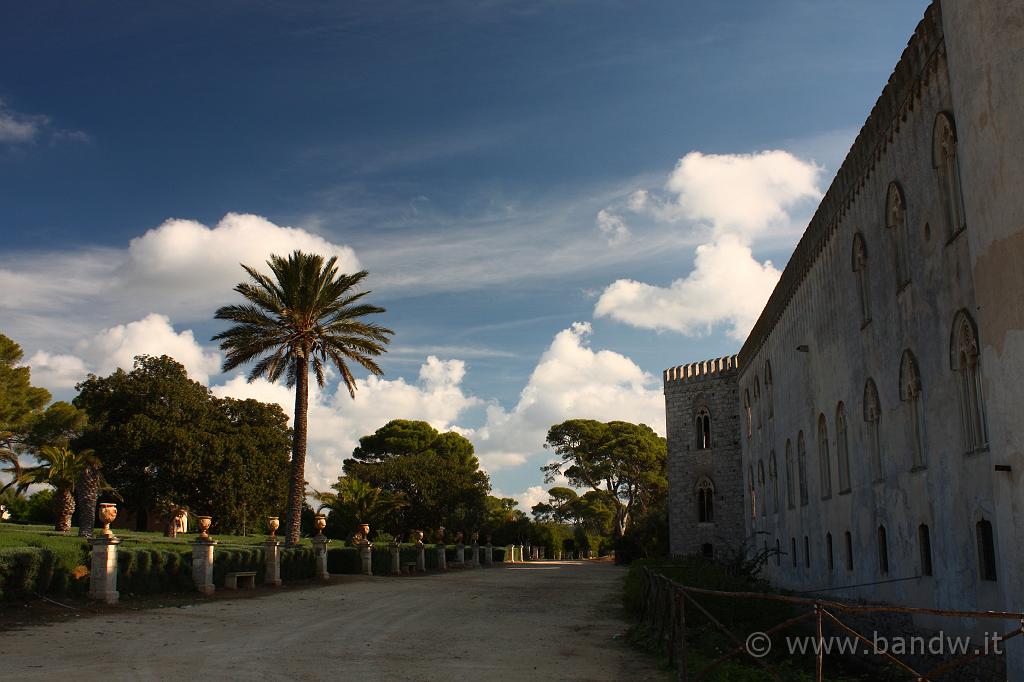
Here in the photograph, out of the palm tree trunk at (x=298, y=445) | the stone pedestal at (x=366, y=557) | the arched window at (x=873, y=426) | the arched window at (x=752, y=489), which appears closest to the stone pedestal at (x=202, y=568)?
the palm tree trunk at (x=298, y=445)

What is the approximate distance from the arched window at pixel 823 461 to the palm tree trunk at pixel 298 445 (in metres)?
16.2

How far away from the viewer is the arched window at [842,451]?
18.6m

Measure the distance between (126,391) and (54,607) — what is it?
2462cm

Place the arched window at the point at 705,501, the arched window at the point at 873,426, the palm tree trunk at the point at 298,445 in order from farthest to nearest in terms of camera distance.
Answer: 1. the arched window at the point at 705,501
2. the palm tree trunk at the point at 298,445
3. the arched window at the point at 873,426

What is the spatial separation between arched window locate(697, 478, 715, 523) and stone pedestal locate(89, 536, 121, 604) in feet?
99.6

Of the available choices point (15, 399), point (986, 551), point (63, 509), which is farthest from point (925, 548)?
point (15, 399)

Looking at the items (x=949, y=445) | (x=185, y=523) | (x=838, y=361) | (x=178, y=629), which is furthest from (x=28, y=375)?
(x=949, y=445)

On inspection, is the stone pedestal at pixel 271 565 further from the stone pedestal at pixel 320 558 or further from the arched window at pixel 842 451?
the arched window at pixel 842 451

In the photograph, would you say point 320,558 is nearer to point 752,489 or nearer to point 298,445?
point 298,445

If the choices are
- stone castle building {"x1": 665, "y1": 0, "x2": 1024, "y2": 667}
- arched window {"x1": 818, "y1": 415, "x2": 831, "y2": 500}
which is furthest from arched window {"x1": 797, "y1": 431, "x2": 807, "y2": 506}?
arched window {"x1": 818, "y1": 415, "x2": 831, "y2": 500}

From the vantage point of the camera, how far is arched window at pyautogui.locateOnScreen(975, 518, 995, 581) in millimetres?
11023

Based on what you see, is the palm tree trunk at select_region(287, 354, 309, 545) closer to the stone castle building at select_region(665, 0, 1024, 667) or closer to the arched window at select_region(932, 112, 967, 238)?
the stone castle building at select_region(665, 0, 1024, 667)

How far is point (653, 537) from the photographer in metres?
46.0

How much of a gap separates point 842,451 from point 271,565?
14857 millimetres
